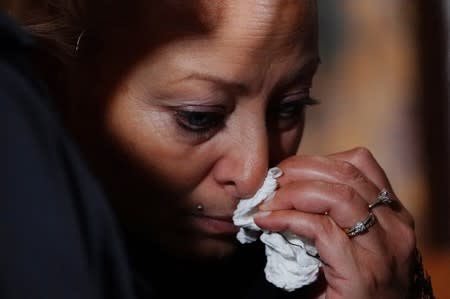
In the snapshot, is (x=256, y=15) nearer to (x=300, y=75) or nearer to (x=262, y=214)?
(x=300, y=75)

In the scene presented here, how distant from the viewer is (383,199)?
968 millimetres

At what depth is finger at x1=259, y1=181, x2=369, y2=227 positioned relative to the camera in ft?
2.96

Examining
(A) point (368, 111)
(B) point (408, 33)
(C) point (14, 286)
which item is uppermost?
(C) point (14, 286)

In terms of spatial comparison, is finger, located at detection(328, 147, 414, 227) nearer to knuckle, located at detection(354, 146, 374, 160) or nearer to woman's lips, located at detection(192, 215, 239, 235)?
knuckle, located at detection(354, 146, 374, 160)

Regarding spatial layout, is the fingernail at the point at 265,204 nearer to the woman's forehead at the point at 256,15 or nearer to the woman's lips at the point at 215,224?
the woman's lips at the point at 215,224

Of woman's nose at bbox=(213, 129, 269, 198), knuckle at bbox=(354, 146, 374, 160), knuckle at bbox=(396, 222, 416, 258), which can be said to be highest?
woman's nose at bbox=(213, 129, 269, 198)

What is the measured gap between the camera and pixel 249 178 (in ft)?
2.95

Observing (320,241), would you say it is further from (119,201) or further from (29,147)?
(29,147)

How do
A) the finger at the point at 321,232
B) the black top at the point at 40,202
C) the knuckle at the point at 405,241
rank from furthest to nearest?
the knuckle at the point at 405,241 → the finger at the point at 321,232 → the black top at the point at 40,202

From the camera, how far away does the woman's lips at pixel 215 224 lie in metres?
0.96

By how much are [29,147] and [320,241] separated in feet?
1.54

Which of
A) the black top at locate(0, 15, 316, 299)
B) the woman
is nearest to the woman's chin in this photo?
the woman

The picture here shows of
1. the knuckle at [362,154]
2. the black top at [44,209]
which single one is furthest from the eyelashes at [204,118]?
the black top at [44,209]

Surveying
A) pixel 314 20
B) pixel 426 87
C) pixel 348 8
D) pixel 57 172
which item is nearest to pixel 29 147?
pixel 57 172
